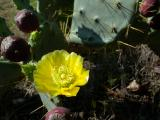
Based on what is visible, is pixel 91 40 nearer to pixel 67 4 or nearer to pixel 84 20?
pixel 84 20

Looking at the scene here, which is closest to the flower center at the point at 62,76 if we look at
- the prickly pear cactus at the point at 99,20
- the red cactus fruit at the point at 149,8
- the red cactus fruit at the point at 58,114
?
the red cactus fruit at the point at 58,114

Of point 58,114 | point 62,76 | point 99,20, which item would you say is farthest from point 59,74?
point 99,20

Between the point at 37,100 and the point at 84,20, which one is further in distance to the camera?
the point at 37,100

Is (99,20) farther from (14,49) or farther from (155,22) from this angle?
(14,49)


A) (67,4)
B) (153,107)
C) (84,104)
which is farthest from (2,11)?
(153,107)

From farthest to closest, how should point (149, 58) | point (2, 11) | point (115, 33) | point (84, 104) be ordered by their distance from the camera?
point (2, 11)
point (149, 58)
point (84, 104)
point (115, 33)

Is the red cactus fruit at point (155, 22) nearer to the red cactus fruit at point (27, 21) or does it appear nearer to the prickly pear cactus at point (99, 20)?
the prickly pear cactus at point (99, 20)

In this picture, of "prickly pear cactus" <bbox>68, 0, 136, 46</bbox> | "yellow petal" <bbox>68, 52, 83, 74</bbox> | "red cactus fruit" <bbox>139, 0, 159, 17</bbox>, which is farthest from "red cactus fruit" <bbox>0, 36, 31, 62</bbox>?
"red cactus fruit" <bbox>139, 0, 159, 17</bbox>
